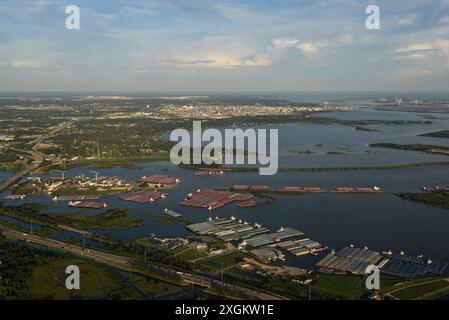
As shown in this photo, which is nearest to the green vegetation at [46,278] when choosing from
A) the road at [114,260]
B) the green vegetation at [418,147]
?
the road at [114,260]

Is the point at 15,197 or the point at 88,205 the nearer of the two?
the point at 88,205

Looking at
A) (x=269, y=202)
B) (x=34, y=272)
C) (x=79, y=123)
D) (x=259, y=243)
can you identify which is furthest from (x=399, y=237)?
(x=79, y=123)

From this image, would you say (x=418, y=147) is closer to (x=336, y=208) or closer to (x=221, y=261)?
(x=336, y=208)

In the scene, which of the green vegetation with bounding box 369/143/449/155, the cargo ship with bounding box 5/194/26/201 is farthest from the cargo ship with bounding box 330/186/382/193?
the cargo ship with bounding box 5/194/26/201

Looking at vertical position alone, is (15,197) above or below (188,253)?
above

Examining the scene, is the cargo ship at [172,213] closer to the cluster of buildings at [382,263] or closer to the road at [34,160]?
the cluster of buildings at [382,263]

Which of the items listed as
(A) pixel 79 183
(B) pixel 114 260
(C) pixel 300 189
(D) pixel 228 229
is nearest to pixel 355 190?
(C) pixel 300 189

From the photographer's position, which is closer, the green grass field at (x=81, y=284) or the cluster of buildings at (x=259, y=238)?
the green grass field at (x=81, y=284)
